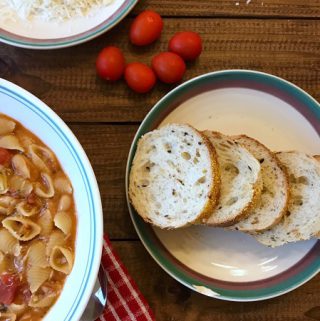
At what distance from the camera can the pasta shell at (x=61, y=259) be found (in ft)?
5.94

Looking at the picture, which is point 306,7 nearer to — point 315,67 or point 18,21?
point 315,67

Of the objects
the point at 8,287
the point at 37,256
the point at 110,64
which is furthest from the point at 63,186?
the point at 110,64

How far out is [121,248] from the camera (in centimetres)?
227

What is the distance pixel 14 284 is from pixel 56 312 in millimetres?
166

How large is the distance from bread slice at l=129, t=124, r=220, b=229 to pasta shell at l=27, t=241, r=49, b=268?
0.45m

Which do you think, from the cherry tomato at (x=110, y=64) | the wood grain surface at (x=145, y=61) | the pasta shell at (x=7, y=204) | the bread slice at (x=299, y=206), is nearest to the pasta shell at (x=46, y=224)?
the pasta shell at (x=7, y=204)

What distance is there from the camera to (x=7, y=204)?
183 cm

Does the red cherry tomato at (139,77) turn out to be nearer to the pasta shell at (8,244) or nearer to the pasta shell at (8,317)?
the pasta shell at (8,244)

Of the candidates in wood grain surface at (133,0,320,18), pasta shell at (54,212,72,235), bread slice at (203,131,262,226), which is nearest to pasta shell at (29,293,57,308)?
pasta shell at (54,212,72,235)

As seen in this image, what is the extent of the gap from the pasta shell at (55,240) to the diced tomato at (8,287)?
0.14m

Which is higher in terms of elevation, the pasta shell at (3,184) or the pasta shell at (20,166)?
the pasta shell at (20,166)

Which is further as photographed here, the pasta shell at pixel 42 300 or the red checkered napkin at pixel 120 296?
the red checkered napkin at pixel 120 296

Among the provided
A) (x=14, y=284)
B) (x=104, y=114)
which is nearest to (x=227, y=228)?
(x=104, y=114)

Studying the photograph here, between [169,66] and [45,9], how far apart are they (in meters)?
0.56
